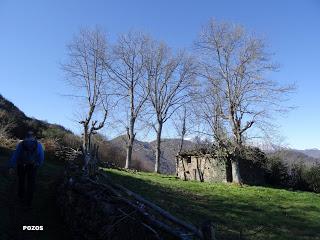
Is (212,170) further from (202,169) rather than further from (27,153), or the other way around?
(27,153)

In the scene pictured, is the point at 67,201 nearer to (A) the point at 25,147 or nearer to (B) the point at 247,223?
(A) the point at 25,147

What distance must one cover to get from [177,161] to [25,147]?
30826 millimetres

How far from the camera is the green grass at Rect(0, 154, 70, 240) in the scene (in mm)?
8406

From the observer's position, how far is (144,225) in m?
7.07

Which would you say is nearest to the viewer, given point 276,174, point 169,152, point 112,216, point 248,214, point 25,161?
point 112,216

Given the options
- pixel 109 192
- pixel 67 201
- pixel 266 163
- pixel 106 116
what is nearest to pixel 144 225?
pixel 109 192

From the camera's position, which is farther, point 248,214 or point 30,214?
point 248,214

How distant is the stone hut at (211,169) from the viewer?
111ft

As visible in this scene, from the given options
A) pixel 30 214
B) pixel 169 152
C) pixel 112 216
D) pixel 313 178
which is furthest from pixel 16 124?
pixel 169 152

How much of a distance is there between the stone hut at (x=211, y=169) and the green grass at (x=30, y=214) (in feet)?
75.5

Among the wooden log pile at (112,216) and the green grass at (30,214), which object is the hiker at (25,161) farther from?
the wooden log pile at (112,216)

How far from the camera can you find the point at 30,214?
9570 millimetres

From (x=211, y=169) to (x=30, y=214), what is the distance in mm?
26475

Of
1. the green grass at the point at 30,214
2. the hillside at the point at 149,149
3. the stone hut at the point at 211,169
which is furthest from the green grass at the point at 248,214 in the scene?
the hillside at the point at 149,149
